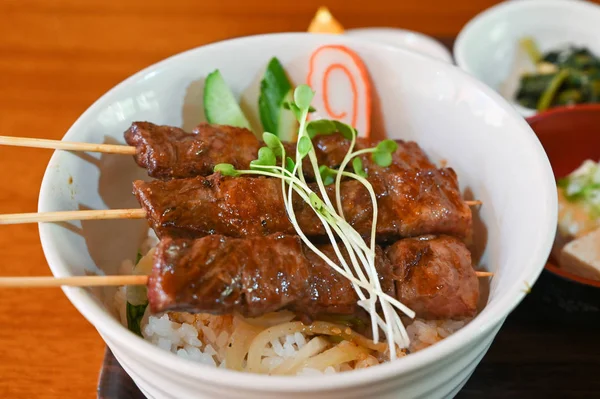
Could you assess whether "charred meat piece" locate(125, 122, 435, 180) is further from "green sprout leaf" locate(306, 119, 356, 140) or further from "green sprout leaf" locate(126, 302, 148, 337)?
"green sprout leaf" locate(126, 302, 148, 337)

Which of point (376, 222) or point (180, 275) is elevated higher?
point (180, 275)

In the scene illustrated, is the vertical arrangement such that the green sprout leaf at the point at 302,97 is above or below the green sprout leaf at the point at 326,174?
above

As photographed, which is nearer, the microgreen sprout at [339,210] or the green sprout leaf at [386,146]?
the microgreen sprout at [339,210]

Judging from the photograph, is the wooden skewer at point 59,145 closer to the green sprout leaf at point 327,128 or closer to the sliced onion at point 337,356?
the green sprout leaf at point 327,128

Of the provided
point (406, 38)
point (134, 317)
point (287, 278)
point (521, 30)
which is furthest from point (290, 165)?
point (521, 30)

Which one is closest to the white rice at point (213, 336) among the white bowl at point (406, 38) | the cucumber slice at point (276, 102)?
the cucumber slice at point (276, 102)

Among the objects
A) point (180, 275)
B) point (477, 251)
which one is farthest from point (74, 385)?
point (477, 251)

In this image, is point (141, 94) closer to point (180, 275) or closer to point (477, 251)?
point (180, 275)
